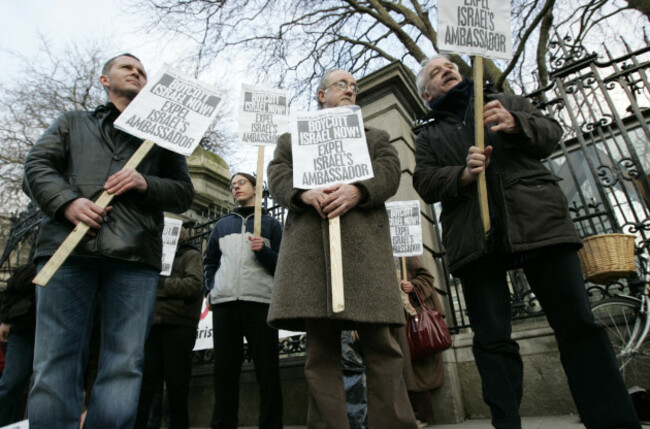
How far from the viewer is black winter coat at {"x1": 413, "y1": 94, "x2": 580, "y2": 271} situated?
1996 millimetres

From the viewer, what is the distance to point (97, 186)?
2168 mm

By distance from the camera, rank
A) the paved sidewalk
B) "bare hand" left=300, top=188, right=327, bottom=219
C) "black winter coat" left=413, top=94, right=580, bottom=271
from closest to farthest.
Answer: "black winter coat" left=413, top=94, right=580, bottom=271 → "bare hand" left=300, top=188, right=327, bottom=219 → the paved sidewalk

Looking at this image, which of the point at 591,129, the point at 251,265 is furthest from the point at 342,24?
the point at 251,265

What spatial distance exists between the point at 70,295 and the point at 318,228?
124 cm

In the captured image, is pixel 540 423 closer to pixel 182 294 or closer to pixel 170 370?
pixel 170 370

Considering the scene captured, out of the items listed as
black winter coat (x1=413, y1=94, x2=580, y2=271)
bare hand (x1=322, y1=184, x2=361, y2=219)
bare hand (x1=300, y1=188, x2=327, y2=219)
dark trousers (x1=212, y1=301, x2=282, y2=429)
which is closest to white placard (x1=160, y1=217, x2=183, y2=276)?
dark trousers (x1=212, y1=301, x2=282, y2=429)

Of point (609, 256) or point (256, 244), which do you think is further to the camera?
point (256, 244)

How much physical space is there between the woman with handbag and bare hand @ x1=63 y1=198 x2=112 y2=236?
2.44 meters

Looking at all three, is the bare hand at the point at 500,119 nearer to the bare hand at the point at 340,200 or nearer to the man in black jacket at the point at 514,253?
the man in black jacket at the point at 514,253

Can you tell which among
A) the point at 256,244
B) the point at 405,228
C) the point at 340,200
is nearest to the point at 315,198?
the point at 340,200

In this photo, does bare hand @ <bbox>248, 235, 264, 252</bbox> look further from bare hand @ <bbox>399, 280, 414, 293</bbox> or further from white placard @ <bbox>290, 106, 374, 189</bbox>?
bare hand @ <bbox>399, 280, 414, 293</bbox>

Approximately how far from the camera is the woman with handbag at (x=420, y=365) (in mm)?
3639

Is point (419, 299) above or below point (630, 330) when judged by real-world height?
above

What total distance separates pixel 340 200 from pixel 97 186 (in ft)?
4.20
